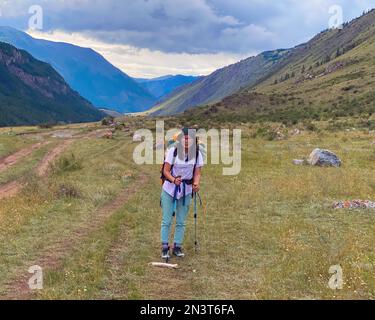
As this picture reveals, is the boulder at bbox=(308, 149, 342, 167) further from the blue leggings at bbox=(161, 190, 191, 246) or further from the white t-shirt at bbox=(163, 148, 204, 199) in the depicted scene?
Answer: the white t-shirt at bbox=(163, 148, 204, 199)

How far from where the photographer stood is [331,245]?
523 inches

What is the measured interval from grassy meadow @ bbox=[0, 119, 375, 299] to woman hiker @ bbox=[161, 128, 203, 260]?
3.77 feet

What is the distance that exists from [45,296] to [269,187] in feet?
48.1

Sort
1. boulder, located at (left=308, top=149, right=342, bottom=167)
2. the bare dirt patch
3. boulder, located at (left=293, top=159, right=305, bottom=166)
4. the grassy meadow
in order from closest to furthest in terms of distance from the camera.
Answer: the grassy meadow < boulder, located at (left=308, top=149, right=342, bottom=167) < boulder, located at (left=293, top=159, right=305, bottom=166) < the bare dirt patch

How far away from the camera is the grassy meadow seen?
33.8 feet

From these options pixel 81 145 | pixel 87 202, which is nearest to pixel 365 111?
pixel 81 145

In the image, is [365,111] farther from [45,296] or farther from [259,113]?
[45,296]

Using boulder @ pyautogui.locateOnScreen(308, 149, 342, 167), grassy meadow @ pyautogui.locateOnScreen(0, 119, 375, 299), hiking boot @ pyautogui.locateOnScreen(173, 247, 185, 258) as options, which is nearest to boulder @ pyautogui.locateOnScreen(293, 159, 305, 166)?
boulder @ pyautogui.locateOnScreen(308, 149, 342, 167)

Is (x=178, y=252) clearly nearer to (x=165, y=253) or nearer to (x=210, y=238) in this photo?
(x=165, y=253)

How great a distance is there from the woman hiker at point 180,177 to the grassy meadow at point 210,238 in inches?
45.3

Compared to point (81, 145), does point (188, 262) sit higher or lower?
lower

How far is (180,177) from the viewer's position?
1229cm

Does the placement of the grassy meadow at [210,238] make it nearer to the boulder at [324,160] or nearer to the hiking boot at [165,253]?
the hiking boot at [165,253]

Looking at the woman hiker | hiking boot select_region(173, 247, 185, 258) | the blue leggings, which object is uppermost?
the woman hiker
